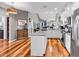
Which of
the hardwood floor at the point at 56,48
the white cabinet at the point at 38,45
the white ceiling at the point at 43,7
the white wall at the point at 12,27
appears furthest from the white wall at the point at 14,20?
the hardwood floor at the point at 56,48

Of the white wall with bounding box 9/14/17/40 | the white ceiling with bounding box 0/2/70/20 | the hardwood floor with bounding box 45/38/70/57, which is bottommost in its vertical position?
the hardwood floor with bounding box 45/38/70/57

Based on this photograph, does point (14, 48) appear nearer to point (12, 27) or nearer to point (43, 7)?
point (12, 27)

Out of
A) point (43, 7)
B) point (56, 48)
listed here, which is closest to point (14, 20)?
point (43, 7)

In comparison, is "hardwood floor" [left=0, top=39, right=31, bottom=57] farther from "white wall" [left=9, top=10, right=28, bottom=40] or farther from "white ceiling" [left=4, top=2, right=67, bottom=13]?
"white ceiling" [left=4, top=2, right=67, bottom=13]

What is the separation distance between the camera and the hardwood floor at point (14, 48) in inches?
126

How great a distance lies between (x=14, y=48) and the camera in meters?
3.40

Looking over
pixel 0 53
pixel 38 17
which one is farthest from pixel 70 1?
pixel 0 53

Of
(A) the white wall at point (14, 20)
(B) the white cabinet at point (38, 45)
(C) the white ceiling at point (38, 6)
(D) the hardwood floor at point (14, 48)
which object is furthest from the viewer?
(B) the white cabinet at point (38, 45)

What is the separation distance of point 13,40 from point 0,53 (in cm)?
45

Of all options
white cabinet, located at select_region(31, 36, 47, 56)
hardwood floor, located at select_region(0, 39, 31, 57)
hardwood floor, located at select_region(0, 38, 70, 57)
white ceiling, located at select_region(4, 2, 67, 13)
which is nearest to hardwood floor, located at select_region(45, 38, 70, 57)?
hardwood floor, located at select_region(0, 38, 70, 57)

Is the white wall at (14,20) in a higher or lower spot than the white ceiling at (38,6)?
lower

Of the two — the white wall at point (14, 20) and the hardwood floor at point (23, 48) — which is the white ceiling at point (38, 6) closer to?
the white wall at point (14, 20)

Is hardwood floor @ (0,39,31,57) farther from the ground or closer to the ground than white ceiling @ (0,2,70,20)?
closer to the ground

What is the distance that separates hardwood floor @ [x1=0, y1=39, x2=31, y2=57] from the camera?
3.21 metres
